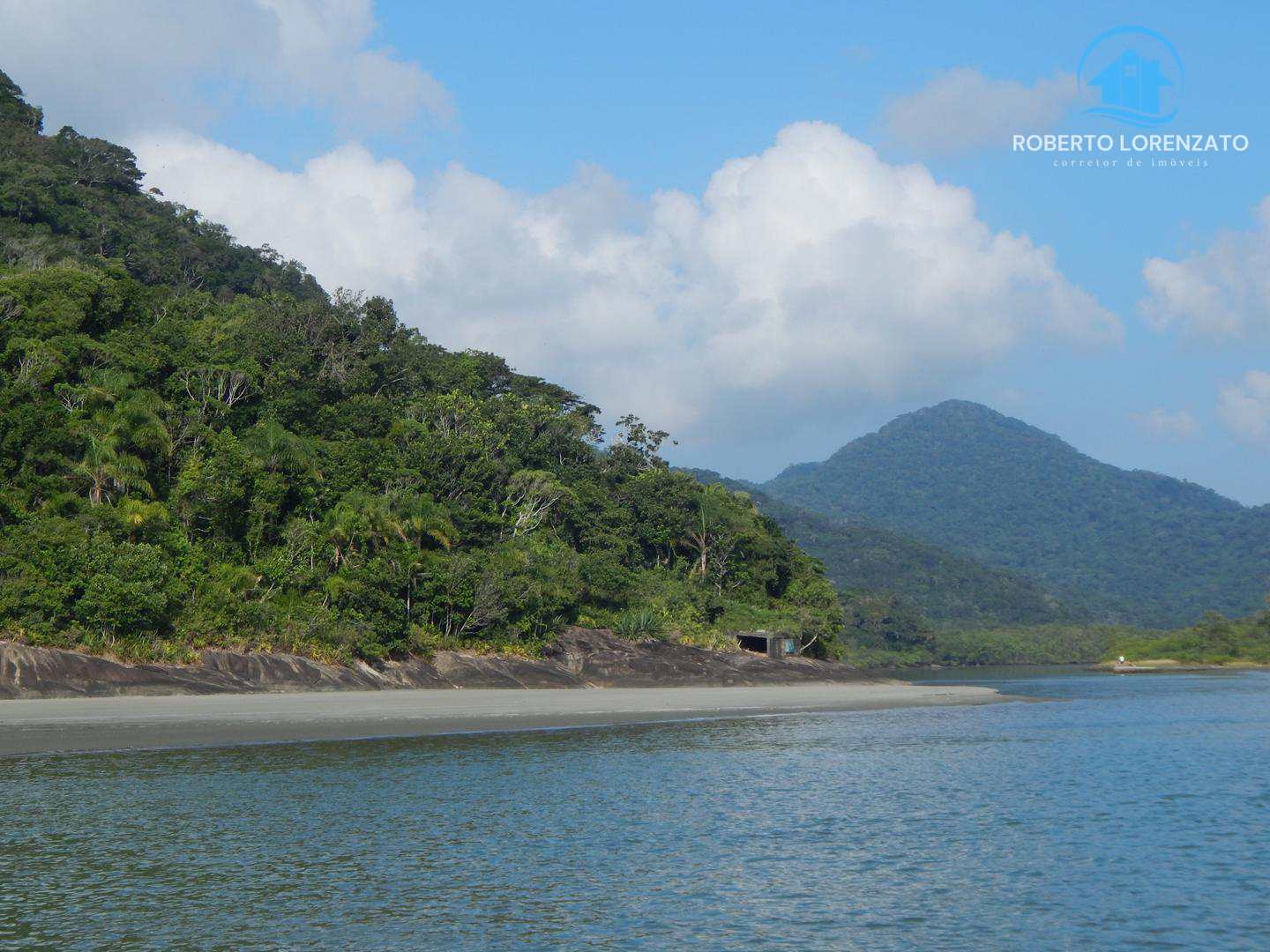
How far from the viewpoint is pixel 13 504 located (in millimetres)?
38594

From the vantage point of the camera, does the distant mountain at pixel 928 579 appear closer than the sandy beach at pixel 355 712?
No

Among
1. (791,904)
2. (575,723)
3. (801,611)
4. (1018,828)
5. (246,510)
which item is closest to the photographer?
(791,904)

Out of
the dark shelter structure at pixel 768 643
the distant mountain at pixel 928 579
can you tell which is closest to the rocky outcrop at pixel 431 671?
the dark shelter structure at pixel 768 643

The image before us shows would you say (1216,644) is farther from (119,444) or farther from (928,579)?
(119,444)

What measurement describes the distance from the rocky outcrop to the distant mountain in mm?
97185

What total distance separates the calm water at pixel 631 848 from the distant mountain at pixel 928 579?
432ft

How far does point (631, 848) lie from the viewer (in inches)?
664

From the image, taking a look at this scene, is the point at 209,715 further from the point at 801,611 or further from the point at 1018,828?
the point at 801,611

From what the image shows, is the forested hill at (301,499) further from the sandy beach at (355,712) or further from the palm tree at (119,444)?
the sandy beach at (355,712)

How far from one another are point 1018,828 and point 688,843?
19.6 ft

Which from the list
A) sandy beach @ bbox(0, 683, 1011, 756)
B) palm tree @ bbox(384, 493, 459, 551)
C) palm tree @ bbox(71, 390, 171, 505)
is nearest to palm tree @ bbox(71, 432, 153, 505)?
palm tree @ bbox(71, 390, 171, 505)

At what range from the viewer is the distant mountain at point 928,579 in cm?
16212

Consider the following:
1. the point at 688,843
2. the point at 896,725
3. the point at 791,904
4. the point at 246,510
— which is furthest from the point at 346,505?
the point at 791,904

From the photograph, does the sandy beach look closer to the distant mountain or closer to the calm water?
the calm water
